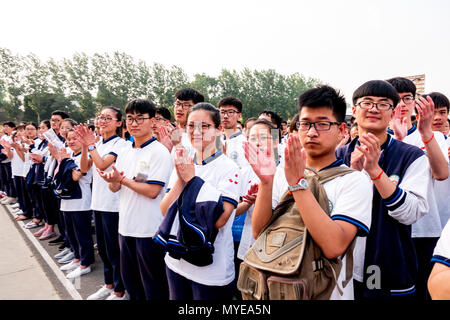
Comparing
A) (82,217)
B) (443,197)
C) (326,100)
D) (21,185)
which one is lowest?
(82,217)

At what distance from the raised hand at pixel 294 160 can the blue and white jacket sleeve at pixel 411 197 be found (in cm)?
64

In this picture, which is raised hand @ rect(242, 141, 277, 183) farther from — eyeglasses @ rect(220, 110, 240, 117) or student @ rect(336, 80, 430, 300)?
eyeglasses @ rect(220, 110, 240, 117)

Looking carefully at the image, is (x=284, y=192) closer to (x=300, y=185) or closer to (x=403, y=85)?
(x=300, y=185)

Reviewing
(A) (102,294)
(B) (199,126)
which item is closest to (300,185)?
(B) (199,126)

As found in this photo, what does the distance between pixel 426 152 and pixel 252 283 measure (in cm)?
165

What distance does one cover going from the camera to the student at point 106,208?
3.19 metres

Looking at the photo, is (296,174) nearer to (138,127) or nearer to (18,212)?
(138,127)

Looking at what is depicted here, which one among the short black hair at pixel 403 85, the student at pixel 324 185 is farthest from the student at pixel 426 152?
the student at pixel 324 185

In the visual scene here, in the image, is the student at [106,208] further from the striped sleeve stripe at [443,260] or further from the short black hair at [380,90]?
the striped sleeve stripe at [443,260]

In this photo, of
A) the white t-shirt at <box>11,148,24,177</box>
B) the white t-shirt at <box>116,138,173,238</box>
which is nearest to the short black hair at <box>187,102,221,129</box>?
the white t-shirt at <box>116,138,173,238</box>

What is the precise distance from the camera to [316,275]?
117 cm

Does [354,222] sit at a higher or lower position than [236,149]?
lower

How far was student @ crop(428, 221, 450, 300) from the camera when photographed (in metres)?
0.99

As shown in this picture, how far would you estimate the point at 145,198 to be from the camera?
2.69 m
